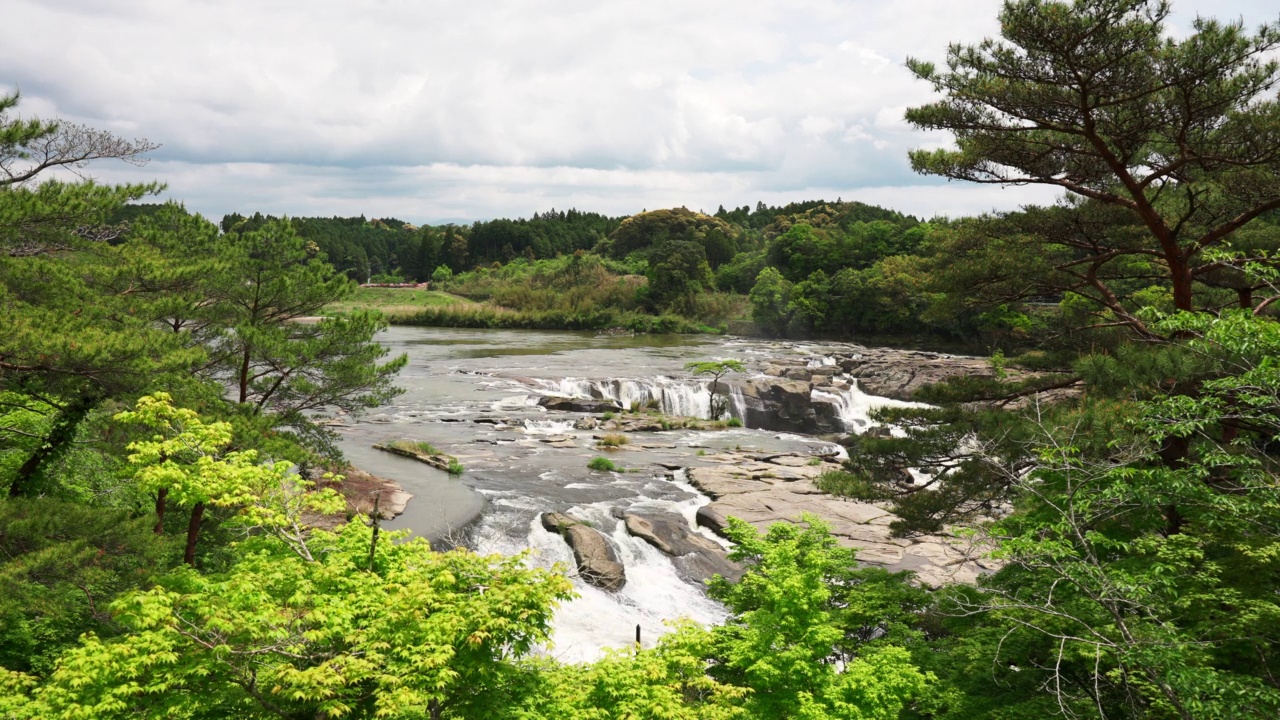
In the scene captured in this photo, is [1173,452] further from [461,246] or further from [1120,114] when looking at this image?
[461,246]

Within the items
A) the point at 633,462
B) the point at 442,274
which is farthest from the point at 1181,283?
the point at 442,274

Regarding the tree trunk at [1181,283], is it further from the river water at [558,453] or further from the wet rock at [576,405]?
the wet rock at [576,405]

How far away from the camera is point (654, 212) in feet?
312

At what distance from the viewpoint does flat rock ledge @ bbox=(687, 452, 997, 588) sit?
16219 mm

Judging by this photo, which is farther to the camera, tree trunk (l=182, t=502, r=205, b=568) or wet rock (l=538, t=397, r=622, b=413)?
wet rock (l=538, t=397, r=622, b=413)

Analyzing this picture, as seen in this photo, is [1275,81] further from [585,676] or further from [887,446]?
[585,676]

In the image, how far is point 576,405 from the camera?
31219 millimetres

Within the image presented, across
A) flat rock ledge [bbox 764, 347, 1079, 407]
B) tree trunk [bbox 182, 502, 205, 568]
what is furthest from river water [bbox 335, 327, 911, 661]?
tree trunk [bbox 182, 502, 205, 568]

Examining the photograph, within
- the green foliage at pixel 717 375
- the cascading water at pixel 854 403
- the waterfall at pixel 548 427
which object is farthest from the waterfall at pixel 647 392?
the cascading water at pixel 854 403

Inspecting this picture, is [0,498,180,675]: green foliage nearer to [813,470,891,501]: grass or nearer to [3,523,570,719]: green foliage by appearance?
[3,523,570,719]: green foliage

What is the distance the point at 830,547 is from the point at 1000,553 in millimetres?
3995

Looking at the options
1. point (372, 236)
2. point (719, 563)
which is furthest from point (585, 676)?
point (372, 236)

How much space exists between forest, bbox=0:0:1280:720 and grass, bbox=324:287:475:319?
56.6 meters

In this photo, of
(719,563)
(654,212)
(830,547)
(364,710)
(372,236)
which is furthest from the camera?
(372,236)
